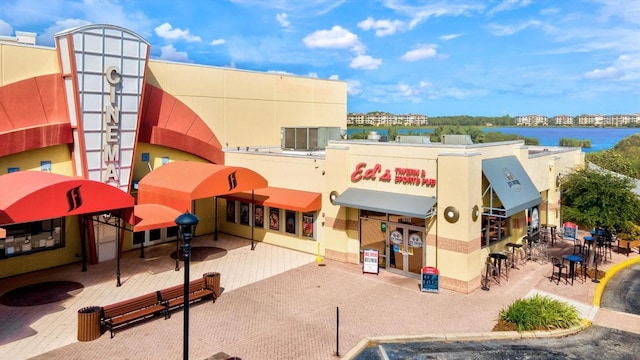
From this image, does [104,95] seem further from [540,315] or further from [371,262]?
[540,315]

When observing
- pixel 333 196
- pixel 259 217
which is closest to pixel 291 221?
pixel 259 217

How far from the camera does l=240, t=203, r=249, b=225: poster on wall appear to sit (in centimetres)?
2538

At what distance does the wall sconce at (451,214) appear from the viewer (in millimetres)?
17109

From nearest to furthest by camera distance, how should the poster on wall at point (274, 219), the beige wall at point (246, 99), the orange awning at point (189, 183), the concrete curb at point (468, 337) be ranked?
the concrete curb at point (468, 337) → the orange awning at point (189, 183) → the poster on wall at point (274, 219) → the beige wall at point (246, 99)

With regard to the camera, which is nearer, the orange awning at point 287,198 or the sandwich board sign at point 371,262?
the sandwich board sign at point 371,262

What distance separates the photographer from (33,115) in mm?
18984

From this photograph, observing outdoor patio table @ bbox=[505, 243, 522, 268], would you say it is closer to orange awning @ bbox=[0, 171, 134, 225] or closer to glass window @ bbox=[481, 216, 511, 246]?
glass window @ bbox=[481, 216, 511, 246]

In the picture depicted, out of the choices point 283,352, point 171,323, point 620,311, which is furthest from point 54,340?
point 620,311

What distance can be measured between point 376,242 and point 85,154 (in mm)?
13259

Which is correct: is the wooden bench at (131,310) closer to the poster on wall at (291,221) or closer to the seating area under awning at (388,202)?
the seating area under awning at (388,202)

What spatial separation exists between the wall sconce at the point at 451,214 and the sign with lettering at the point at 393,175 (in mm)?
1207

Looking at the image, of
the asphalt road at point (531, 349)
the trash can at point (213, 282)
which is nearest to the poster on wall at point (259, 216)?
the trash can at point (213, 282)

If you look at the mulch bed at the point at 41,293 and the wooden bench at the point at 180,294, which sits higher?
the wooden bench at the point at 180,294

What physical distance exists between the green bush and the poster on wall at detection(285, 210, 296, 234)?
11.4m
